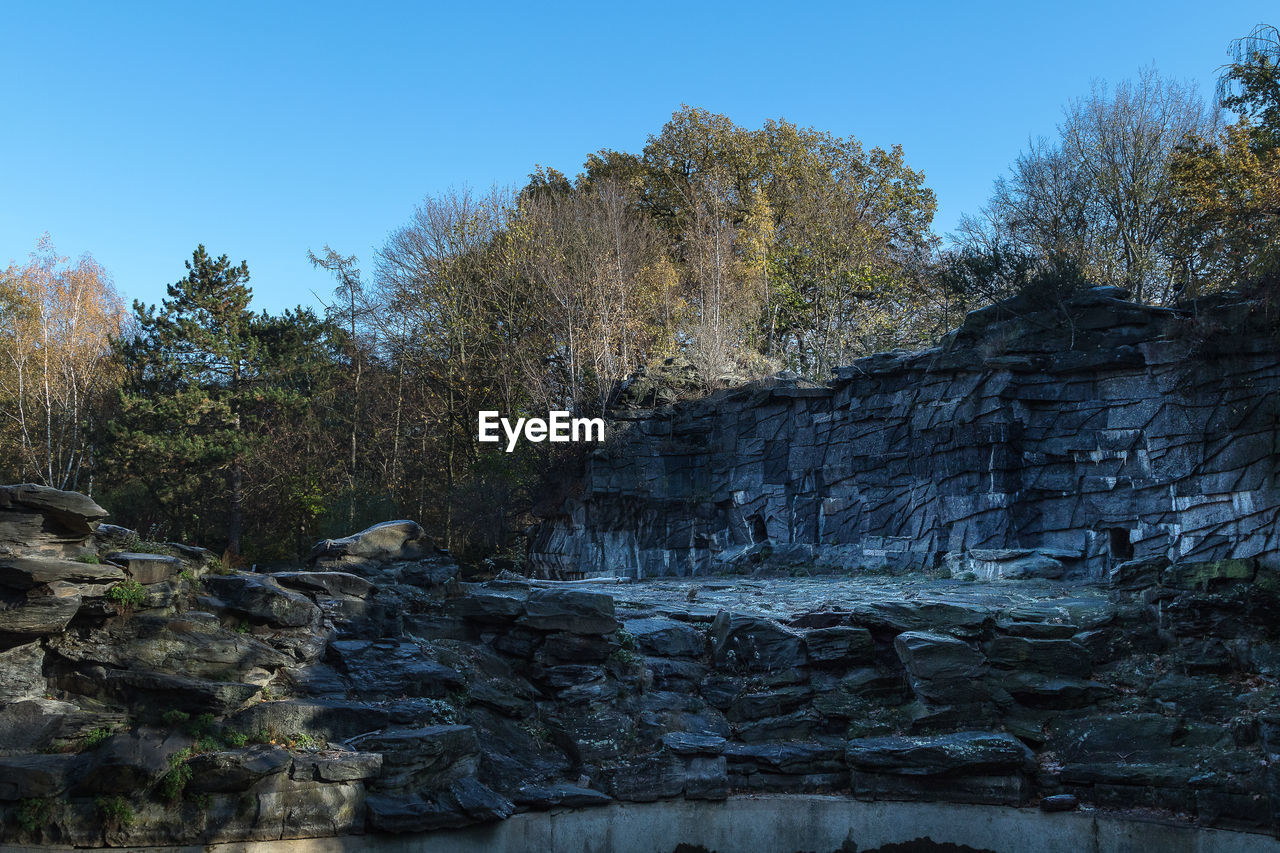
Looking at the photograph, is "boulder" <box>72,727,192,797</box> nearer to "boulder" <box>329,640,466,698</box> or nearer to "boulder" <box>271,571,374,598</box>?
"boulder" <box>329,640,466,698</box>

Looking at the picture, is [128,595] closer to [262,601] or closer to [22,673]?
[22,673]

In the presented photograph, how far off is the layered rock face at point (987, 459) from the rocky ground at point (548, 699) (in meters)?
4.43

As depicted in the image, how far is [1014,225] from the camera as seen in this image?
29125mm

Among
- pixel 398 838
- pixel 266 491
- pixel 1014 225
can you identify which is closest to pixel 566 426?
pixel 266 491

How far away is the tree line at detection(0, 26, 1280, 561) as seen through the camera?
92.0 ft

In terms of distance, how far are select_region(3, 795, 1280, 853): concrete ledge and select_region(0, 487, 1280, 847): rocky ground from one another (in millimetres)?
153

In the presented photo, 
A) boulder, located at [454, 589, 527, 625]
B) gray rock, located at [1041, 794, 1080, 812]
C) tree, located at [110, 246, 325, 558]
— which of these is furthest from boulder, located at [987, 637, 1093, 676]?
tree, located at [110, 246, 325, 558]

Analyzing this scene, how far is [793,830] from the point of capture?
9852mm

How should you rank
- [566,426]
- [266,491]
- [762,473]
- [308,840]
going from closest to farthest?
[308,840] < [762,473] < [566,426] < [266,491]

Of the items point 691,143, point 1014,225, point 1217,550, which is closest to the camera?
point 1217,550

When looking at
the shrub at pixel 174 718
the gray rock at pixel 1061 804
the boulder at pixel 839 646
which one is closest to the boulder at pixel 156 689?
the shrub at pixel 174 718

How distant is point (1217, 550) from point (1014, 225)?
15206mm

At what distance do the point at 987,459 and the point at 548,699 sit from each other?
10859 mm

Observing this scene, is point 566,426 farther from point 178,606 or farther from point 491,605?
point 178,606
